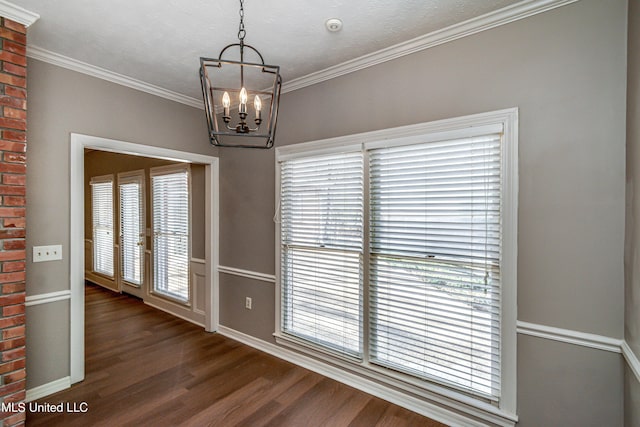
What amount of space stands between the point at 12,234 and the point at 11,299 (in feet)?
1.41

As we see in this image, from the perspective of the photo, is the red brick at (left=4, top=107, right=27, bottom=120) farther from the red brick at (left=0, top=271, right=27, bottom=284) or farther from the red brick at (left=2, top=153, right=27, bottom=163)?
the red brick at (left=0, top=271, right=27, bottom=284)

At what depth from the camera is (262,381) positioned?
2691mm

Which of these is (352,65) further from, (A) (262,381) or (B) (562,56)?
(A) (262,381)

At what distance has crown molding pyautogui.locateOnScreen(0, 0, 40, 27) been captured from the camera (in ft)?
6.28

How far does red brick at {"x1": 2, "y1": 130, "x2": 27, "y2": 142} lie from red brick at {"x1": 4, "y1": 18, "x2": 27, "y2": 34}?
0.67 meters

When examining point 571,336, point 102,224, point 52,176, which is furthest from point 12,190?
point 102,224

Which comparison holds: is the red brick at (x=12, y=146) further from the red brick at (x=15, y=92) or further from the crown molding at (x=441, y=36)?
the crown molding at (x=441, y=36)

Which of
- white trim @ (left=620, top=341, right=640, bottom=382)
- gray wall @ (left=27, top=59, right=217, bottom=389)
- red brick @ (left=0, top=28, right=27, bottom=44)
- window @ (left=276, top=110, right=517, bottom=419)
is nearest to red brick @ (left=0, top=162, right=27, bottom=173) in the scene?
gray wall @ (left=27, top=59, right=217, bottom=389)

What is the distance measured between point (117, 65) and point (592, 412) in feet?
13.7

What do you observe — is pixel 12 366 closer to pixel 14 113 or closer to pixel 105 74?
pixel 14 113

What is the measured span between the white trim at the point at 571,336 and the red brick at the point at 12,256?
10.8ft

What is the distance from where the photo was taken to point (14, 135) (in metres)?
2.04

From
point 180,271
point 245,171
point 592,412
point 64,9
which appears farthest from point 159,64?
point 592,412

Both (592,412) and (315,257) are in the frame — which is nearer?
(592,412)
